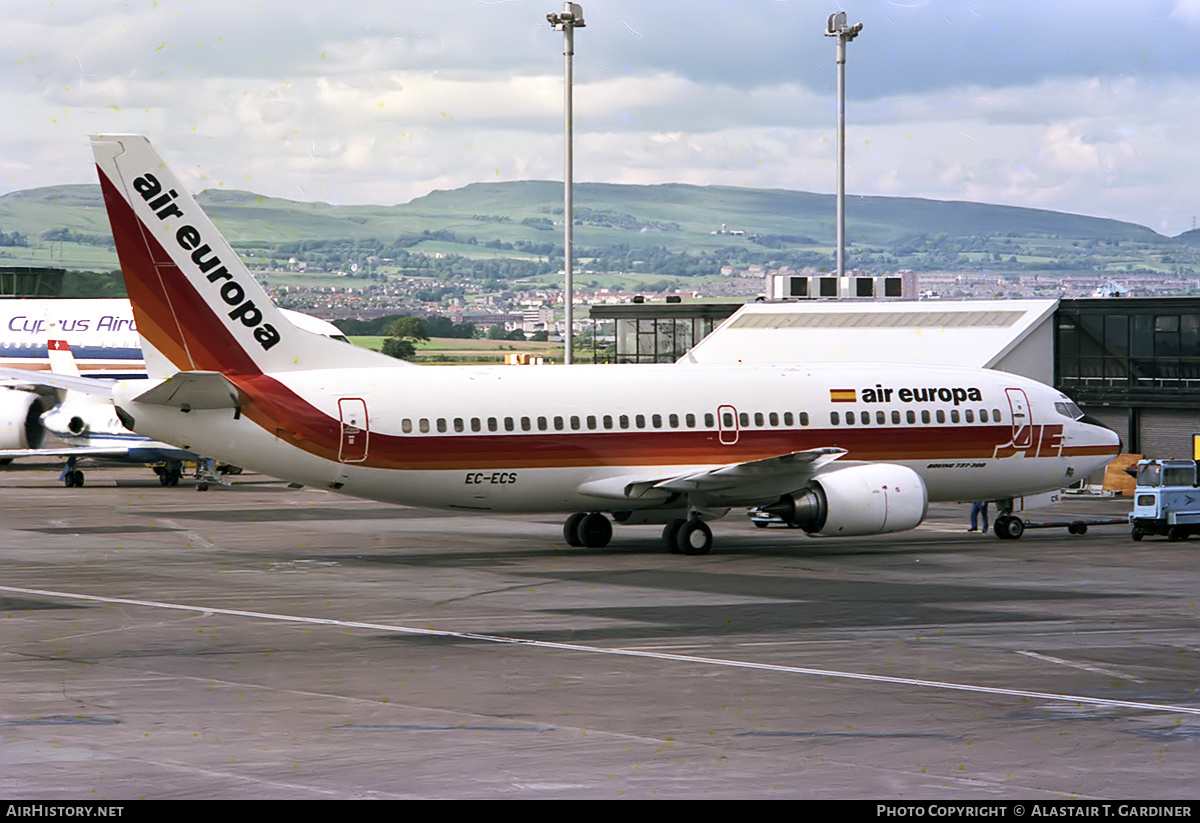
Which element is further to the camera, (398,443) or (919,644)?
(398,443)

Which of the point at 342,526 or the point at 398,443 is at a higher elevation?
the point at 398,443

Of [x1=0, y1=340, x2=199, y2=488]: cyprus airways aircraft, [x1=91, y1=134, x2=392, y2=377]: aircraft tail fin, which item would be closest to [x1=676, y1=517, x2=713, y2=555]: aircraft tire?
[x1=91, y1=134, x2=392, y2=377]: aircraft tail fin

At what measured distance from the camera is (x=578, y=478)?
37.5 m

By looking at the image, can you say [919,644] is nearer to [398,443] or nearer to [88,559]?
[398,443]

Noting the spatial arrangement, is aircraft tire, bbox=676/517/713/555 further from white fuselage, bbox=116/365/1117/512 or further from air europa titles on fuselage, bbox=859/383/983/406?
air europa titles on fuselage, bbox=859/383/983/406

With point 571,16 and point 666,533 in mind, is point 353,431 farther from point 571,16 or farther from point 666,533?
point 571,16

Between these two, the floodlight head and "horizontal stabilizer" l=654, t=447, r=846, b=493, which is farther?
the floodlight head

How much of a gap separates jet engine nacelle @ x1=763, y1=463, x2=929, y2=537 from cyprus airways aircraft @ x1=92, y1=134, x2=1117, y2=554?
0.05 metres

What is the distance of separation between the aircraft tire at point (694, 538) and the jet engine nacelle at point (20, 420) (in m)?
35.4

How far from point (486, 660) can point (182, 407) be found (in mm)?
14018

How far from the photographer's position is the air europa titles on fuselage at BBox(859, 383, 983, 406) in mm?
40375

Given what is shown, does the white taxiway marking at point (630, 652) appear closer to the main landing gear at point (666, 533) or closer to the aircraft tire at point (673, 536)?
the main landing gear at point (666, 533)

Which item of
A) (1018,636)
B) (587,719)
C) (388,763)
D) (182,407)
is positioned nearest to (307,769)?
(388,763)

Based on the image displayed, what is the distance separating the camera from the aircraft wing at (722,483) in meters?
36.8
